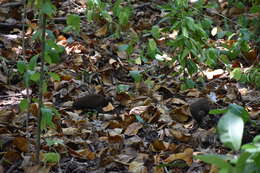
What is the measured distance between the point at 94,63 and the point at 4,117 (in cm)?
103

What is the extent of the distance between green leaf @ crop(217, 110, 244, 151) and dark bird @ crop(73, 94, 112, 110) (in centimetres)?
180

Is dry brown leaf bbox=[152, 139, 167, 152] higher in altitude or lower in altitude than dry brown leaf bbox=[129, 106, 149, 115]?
lower

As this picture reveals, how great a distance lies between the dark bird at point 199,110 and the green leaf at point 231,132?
1534mm

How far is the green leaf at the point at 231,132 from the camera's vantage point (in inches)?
37.3

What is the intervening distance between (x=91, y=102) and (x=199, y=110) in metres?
0.62

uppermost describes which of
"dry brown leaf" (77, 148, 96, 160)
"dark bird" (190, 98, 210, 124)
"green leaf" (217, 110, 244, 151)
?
"green leaf" (217, 110, 244, 151)

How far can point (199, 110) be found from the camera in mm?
2504

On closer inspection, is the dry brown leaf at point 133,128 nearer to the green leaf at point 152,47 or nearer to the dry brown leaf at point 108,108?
the dry brown leaf at point 108,108

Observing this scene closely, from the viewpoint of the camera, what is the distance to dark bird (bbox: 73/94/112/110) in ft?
8.92

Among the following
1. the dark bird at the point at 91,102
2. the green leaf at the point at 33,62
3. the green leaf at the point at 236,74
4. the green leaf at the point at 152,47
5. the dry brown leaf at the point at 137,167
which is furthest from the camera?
the green leaf at the point at 152,47

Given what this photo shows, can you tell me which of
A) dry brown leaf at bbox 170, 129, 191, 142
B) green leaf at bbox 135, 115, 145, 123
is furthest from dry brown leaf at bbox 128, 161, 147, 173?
green leaf at bbox 135, 115, 145, 123

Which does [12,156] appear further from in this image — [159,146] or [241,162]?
[241,162]

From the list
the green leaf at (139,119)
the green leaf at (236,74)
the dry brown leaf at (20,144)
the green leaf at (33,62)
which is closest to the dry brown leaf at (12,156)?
the dry brown leaf at (20,144)

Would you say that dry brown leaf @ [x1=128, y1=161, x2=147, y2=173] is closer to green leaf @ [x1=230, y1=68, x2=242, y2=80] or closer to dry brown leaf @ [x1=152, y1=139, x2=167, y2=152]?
dry brown leaf @ [x1=152, y1=139, x2=167, y2=152]
